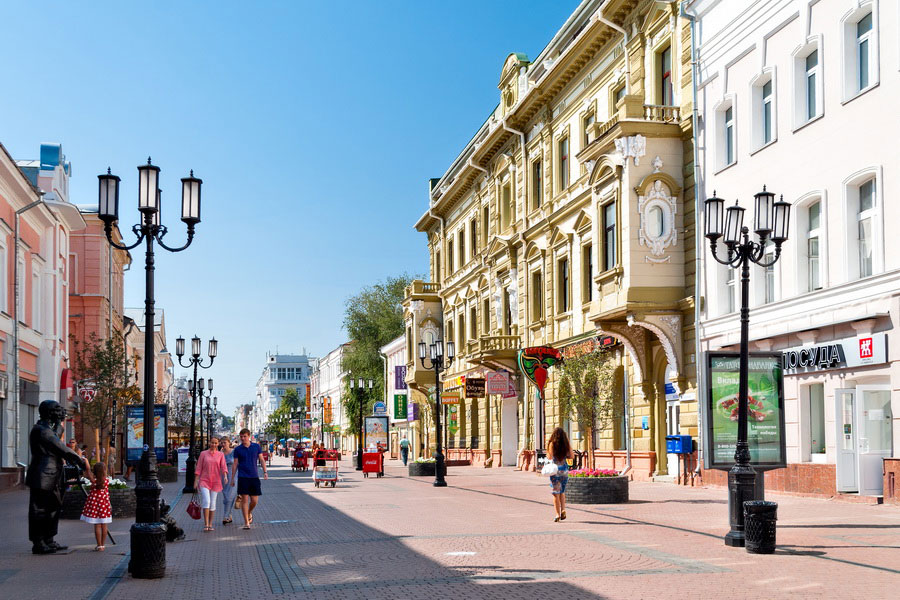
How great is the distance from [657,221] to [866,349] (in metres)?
8.63

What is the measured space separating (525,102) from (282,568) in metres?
28.2

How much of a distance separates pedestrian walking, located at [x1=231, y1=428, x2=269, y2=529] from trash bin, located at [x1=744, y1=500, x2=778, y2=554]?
332 inches

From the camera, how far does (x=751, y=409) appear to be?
14.8m

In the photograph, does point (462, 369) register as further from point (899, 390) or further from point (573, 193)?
point (899, 390)

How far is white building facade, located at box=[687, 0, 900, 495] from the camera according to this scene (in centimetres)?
1906

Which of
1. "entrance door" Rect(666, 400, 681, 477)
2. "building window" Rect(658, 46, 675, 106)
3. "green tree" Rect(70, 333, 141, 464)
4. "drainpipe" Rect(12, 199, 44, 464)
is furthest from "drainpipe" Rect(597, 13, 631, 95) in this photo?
"green tree" Rect(70, 333, 141, 464)

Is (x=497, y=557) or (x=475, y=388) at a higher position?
(x=475, y=388)

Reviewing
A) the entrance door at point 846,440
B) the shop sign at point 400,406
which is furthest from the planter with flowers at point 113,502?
the shop sign at point 400,406

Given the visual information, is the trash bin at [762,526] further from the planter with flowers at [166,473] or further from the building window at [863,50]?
the planter with flowers at [166,473]

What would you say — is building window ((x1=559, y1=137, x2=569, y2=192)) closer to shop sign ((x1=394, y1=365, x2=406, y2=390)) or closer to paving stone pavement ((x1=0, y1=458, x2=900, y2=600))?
paving stone pavement ((x1=0, y1=458, x2=900, y2=600))

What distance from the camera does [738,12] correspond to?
79.8 ft

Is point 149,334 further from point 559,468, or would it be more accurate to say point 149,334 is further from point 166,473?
point 166,473

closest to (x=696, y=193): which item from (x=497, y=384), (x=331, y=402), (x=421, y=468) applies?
(x=421, y=468)

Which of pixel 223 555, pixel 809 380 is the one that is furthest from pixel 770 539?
pixel 809 380
